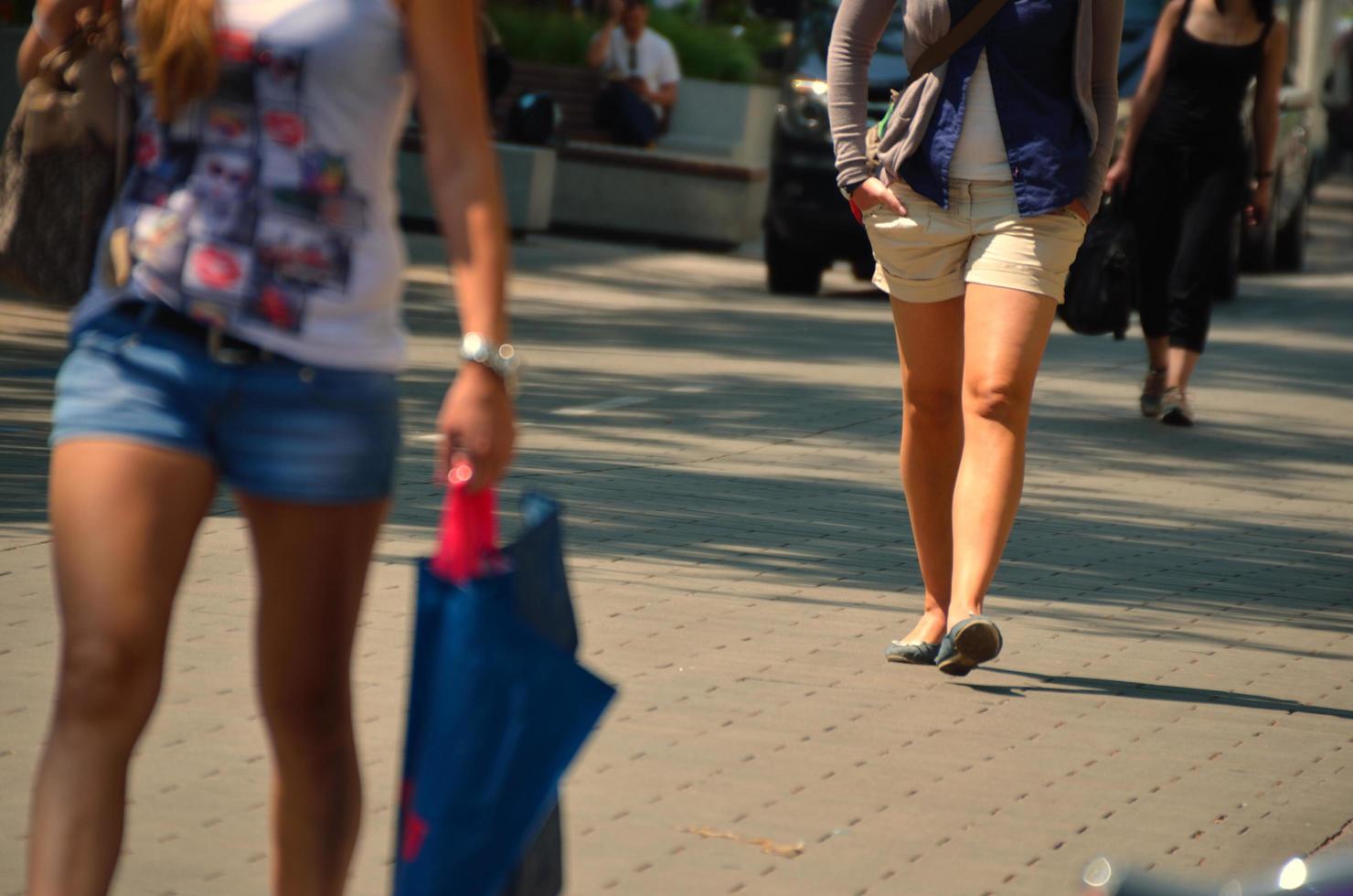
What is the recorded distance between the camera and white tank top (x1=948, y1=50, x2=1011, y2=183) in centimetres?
530

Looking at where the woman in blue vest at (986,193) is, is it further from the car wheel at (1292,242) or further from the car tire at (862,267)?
the car wheel at (1292,242)

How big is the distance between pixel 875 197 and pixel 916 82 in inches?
11.4

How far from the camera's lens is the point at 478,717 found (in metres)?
2.72

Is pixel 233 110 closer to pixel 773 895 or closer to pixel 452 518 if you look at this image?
pixel 452 518

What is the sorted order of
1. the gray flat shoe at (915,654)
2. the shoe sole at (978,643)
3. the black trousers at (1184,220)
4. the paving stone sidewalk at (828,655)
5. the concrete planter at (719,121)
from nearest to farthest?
the paving stone sidewalk at (828,655), the shoe sole at (978,643), the gray flat shoe at (915,654), the black trousers at (1184,220), the concrete planter at (719,121)

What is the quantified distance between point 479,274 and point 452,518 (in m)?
0.32

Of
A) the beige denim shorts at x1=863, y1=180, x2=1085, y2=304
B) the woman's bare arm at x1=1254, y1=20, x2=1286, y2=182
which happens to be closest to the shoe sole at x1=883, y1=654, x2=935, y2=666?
the beige denim shorts at x1=863, y1=180, x2=1085, y2=304

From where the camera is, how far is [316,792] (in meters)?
2.94

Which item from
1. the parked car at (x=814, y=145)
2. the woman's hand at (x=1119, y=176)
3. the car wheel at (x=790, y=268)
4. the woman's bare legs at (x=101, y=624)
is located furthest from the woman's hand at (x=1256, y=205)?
the woman's bare legs at (x=101, y=624)

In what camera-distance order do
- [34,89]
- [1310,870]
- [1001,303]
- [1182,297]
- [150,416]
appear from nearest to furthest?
[1310,870] → [150,416] → [34,89] → [1001,303] → [1182,297]

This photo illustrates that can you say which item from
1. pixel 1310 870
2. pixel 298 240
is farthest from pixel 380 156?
pixel 1310 870

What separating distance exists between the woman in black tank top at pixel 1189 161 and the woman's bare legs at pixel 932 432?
178 inches

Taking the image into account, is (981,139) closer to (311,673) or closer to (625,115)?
(311,673)

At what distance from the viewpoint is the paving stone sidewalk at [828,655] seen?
414cm
